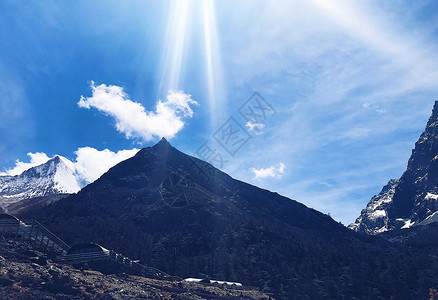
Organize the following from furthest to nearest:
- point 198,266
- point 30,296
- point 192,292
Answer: point 198,266
point 192,292
point 30,296

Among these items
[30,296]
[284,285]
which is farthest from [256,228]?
[30,296]

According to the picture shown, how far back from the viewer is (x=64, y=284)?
6775cm

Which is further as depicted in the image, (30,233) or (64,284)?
(30,233)

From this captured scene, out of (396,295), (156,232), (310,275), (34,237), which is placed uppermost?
(156,232)

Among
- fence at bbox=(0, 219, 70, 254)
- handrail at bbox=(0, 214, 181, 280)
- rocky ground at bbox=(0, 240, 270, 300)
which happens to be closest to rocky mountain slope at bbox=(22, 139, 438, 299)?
handrail at bbox=(0, 214, 181, 280)

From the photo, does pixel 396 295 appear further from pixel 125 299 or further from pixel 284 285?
pixel 125 299

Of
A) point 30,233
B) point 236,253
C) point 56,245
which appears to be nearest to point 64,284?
point 30,233

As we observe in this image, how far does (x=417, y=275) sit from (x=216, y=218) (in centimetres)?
10006

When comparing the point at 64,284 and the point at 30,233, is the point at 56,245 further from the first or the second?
the point at 64,284

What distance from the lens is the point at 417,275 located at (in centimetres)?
14788

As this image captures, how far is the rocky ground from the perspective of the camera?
62875mm

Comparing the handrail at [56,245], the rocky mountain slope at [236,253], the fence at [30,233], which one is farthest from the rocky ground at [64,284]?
the rocky mountain slope at [236,253]

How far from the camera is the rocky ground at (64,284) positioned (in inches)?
2475

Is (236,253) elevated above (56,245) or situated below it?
above
